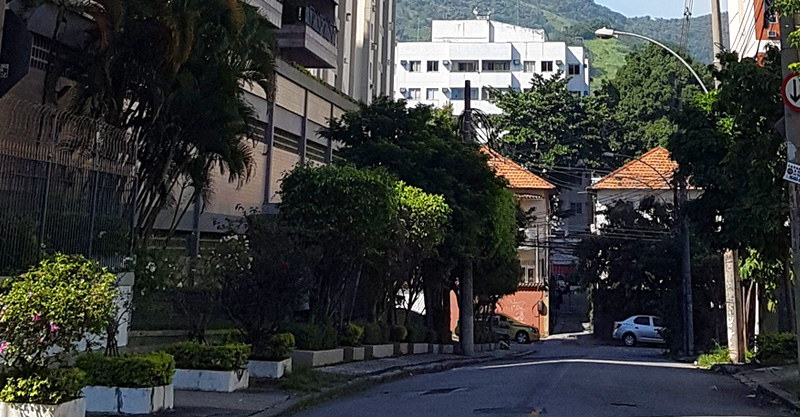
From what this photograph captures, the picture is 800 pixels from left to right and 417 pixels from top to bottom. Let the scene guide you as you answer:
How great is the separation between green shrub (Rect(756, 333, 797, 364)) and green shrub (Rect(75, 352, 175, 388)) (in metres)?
16.3

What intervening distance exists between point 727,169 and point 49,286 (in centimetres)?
1285

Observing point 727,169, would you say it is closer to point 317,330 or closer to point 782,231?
point 782,231

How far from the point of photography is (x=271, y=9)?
1128 inches

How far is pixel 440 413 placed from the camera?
12.9m

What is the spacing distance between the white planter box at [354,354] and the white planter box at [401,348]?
13.8 feet

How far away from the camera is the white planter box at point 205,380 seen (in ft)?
48.2

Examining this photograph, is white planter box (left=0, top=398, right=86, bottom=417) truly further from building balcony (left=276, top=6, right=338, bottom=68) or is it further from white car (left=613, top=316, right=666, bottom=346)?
white car (left=613, top=316, right=666, bottom=346)

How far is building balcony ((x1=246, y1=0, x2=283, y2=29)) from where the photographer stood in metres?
27.2

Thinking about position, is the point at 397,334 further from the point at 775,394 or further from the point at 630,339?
the point at 630,339

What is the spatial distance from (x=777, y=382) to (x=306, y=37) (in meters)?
19.7

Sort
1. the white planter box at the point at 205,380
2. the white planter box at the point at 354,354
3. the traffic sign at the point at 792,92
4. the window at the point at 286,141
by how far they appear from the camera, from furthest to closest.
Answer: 1. the window at the point at 286,141
2. the white planter box at the point at 354,354
3. the white planter box at the point at 205,380
4. the traffic sign at the point at 792,92

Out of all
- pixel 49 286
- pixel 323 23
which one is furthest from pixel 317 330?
pixel 323 23

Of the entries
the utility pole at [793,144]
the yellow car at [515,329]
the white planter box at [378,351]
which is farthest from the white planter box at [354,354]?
the yellow car at [515,329]

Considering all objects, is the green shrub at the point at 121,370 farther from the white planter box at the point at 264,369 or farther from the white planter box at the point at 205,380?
the white planter box at the point at 264,369
